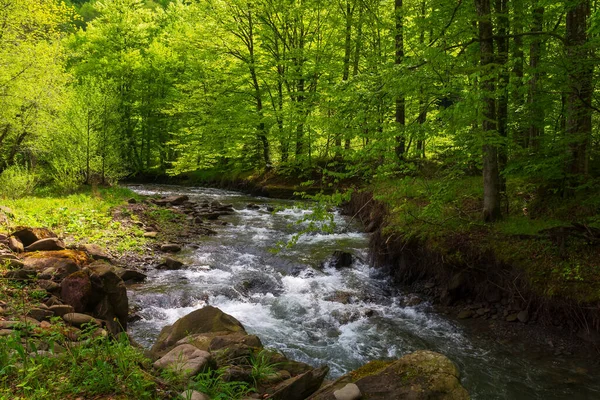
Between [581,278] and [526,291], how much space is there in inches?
37.2

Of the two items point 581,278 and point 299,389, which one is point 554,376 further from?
point 299,389

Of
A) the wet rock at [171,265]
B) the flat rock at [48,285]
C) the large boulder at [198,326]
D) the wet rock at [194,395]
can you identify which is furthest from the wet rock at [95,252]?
the wet rock at [194,395]

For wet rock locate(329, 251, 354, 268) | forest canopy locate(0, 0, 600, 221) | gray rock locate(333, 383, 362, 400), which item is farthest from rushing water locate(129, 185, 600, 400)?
forest canopy locate(0, 0, 600, 221)

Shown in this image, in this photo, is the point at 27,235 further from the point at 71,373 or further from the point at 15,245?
the point at 71,373

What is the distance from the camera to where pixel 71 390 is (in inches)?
123

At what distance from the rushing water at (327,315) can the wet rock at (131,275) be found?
25cm

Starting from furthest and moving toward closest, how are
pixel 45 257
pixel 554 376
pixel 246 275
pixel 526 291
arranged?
pixel 246 275 → pixel 45 257 → pixel 526 291 → pixel 554 376

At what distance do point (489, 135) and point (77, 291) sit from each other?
7.55 m

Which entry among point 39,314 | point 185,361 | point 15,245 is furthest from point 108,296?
point 185,361

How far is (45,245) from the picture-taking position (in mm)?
8125

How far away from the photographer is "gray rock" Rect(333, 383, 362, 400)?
372 centimetres

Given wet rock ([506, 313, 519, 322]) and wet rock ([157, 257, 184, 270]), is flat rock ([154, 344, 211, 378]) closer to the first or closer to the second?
wet rock ([506, 313, 519, 322])

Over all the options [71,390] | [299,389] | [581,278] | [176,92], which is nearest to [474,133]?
[581,278]

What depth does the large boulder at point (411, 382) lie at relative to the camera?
370 centimetres
